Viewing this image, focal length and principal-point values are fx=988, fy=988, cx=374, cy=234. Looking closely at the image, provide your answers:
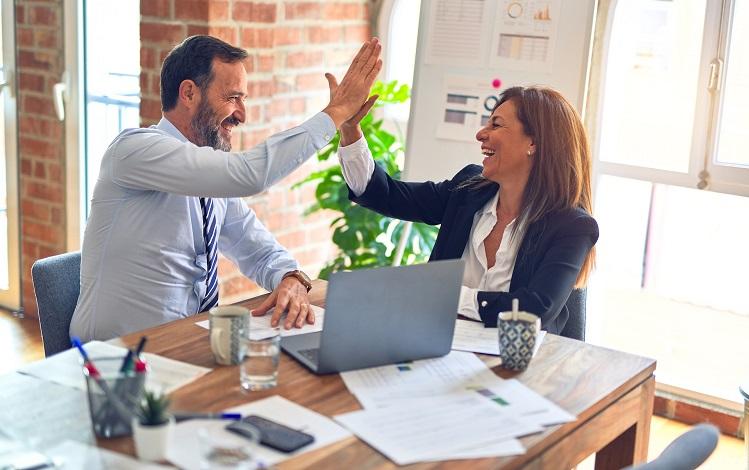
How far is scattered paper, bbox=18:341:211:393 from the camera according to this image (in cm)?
174

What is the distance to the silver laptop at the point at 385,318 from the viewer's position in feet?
5.83

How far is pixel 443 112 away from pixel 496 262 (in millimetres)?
1102

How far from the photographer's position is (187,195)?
227 cm

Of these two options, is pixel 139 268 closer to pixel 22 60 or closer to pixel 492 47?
pixel 492 47

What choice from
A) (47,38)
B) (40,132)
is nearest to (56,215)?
(40,132)

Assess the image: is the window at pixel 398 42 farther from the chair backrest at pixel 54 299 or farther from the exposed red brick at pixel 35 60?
the chair backrest at pixel 54 299

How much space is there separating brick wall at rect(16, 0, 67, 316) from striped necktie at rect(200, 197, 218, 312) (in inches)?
75.7

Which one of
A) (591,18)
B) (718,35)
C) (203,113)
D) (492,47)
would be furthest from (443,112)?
(203,113)

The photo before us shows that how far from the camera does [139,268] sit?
2.35 meters

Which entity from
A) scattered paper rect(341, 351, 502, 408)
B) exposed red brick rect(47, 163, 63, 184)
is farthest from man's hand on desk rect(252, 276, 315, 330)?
exposed red brick rect(47, 163, 63, 184)

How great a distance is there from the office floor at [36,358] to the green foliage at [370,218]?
3.42ft

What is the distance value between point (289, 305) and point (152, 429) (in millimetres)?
760

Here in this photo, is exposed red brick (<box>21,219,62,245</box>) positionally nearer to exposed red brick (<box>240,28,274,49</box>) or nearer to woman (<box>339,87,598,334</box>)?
exposed red brick (<box>240,28,274,49</box>)

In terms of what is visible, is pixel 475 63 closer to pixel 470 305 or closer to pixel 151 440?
pixel 470 305
